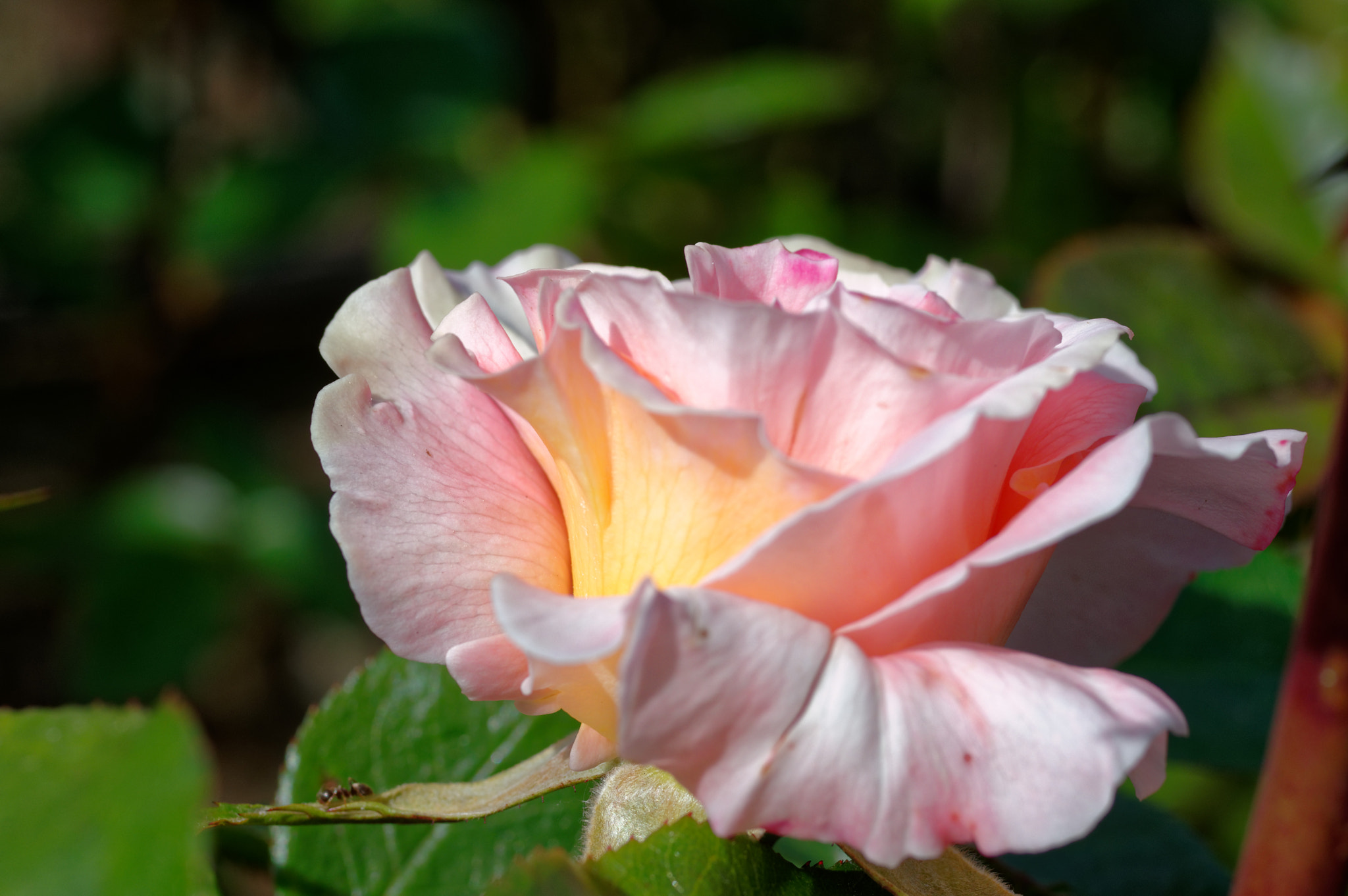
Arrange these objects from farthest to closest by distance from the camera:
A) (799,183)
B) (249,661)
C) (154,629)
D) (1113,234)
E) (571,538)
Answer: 1. (249,661)
2. (799,183)
3. (154,629)
4. (1113,234)
5. (571,538)

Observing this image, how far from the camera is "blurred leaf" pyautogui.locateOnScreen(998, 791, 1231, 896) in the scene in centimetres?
51

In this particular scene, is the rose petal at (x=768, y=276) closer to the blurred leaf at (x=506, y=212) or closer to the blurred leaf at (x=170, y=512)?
the blurred leaf at (x=506, y=212)

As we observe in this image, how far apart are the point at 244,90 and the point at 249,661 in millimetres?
999

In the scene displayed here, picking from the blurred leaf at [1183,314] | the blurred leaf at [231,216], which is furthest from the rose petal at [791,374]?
the blurred leaf at [231,216]

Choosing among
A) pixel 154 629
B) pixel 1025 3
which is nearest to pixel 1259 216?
pixel 1025 3

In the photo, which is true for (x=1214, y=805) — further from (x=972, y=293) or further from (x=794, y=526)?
(x=794, y=526)

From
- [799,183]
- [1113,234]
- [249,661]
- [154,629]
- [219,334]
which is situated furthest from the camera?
[249,661]

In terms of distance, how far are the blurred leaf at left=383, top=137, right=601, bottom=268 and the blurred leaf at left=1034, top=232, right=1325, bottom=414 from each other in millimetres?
684

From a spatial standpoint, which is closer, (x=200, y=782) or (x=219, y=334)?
(x=200, y=782)

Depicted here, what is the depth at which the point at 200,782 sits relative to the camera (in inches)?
9.7

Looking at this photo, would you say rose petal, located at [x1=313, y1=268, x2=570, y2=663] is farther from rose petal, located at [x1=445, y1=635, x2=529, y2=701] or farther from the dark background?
the dark background

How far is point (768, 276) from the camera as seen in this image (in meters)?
0.35

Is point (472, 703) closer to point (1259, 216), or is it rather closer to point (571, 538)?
point (571, 538)

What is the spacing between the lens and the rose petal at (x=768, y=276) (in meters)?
0.35
